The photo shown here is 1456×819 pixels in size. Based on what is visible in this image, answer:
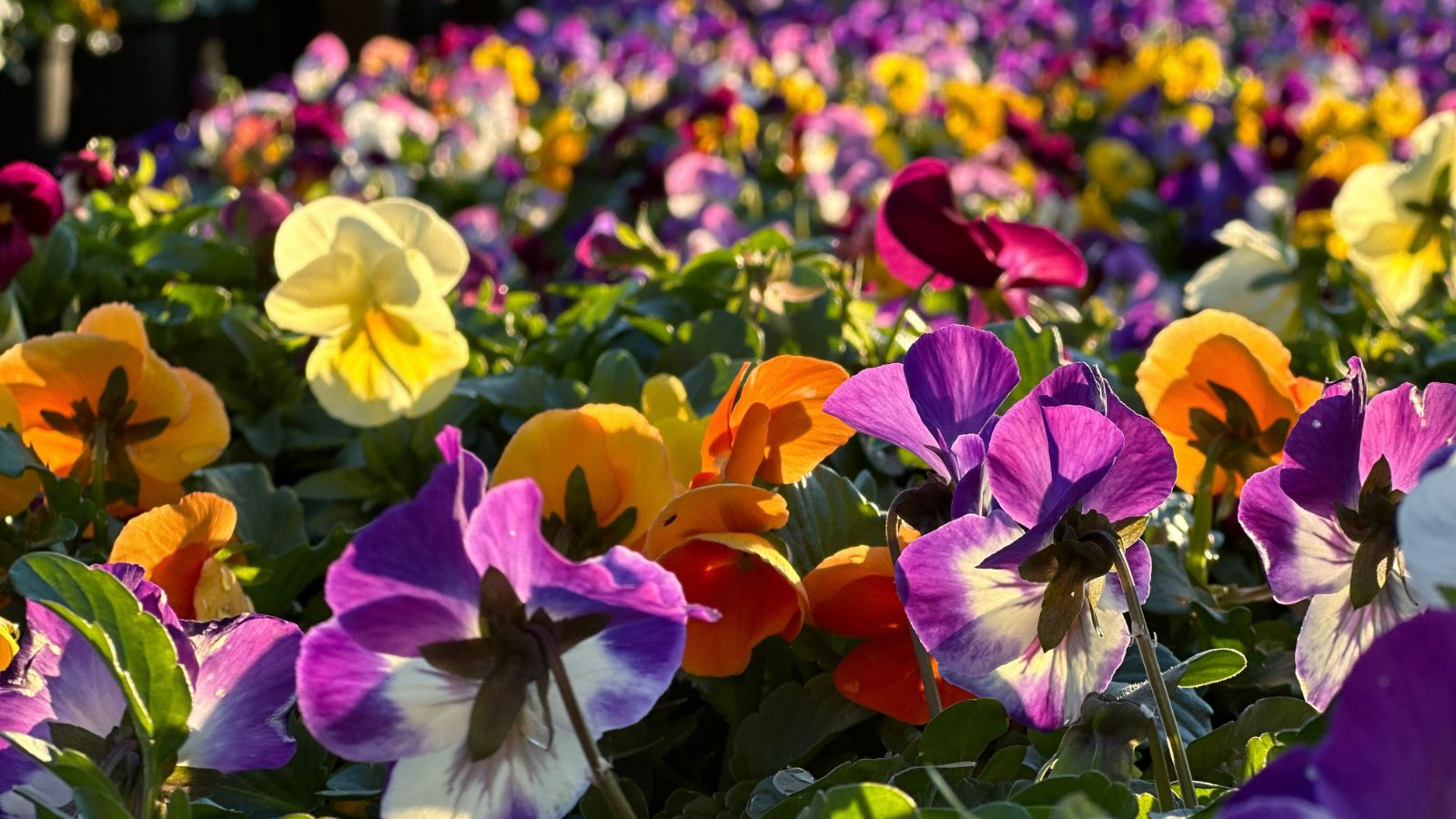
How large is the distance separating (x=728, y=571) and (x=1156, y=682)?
191 mm

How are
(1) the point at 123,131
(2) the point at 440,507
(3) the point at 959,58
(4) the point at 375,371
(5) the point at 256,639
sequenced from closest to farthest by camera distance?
(2) the point at 440,507, (5) the point at 256,639, (4) the point at 375,371, (3) the point at 959,58, (1) the point at 123,131

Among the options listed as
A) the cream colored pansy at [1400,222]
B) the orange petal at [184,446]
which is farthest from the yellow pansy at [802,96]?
the orange petal at [184,446]

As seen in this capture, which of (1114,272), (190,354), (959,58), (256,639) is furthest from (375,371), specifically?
(959,58)

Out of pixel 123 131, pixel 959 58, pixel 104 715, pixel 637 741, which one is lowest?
pixel 123 131

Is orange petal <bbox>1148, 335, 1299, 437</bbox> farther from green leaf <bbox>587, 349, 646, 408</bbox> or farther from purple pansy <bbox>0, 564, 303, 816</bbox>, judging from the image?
purple pansy <bbox>0, 564, 303, 816</bbox>

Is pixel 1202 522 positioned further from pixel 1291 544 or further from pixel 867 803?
pixel 867 803

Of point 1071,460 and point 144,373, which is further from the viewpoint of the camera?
point 144,373

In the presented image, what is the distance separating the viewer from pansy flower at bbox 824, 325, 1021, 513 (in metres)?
0.57

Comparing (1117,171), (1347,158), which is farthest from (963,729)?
(1117,171)

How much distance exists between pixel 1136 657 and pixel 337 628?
1.28ft

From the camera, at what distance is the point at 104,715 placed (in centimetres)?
55

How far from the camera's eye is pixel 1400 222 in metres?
1.26

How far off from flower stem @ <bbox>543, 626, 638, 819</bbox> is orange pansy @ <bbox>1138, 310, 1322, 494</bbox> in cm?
42

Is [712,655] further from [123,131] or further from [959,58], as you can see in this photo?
[123,131]
